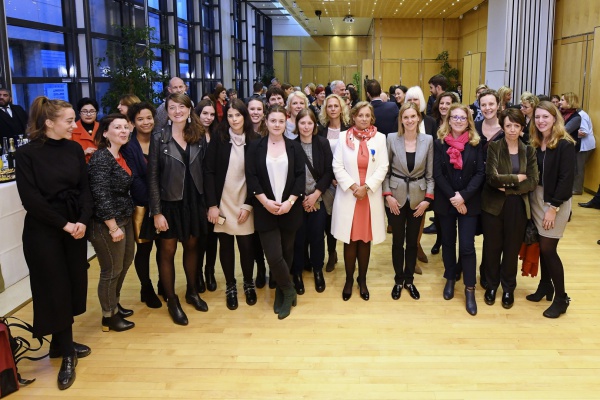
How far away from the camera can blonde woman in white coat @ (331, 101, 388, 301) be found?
438 centimetres

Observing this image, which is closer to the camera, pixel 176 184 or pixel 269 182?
pixel 176 184

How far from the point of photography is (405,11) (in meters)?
18.5

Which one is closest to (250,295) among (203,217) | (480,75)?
(203,217)

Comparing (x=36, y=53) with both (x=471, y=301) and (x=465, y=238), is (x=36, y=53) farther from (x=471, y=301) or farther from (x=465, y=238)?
(x=471, y=301)

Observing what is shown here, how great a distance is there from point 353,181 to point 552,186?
5.02ft

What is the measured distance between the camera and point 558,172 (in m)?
3.99

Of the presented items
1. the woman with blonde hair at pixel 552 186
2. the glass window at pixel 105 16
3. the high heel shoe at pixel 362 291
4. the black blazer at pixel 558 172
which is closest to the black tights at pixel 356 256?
the high heel shoe at pixel 362 291

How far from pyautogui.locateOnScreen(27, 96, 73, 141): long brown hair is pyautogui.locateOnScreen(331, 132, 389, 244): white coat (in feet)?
7.21

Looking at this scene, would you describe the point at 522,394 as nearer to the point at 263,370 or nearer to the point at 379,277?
the point at 263,370

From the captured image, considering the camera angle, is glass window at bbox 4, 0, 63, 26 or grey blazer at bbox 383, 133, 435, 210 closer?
grey blazer at bbox 383, 133, 435, 210

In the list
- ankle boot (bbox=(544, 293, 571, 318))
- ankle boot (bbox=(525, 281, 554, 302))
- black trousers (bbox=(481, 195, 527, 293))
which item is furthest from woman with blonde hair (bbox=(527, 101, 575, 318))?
ankle boot (bbox=(525, 281, 554, 302))

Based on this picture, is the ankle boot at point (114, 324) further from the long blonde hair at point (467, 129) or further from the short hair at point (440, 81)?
the short hair at point (440, 81)

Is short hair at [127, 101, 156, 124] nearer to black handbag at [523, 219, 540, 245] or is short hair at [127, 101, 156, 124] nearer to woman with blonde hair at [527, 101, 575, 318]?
woman with blonde hair at [527, 101, 575, 318]

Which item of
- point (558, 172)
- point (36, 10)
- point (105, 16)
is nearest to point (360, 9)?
point (105, 16)
